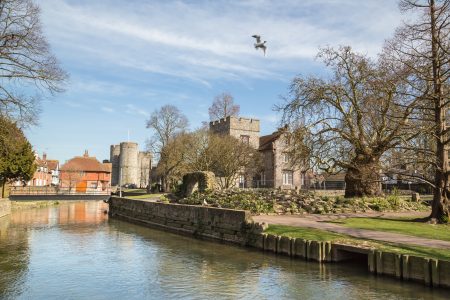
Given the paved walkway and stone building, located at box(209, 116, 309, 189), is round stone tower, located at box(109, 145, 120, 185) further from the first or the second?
the paved walkway

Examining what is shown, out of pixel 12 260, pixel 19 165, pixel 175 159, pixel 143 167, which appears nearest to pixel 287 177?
pixel 175 159

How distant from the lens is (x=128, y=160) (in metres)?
89.4

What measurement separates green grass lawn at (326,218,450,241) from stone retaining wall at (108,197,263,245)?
16.4 feet

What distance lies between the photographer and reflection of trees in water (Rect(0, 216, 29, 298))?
13.0 m

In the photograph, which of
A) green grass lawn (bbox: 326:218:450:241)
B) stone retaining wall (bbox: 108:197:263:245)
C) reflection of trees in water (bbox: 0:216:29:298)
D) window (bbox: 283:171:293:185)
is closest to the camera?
reflection of trees in water (bbox: 0:216:29:298)

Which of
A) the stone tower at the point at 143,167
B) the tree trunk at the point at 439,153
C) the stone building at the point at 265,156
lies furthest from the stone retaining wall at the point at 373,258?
the stone tower at the point at 143,167

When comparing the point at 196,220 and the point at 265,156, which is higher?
the point at 265,156

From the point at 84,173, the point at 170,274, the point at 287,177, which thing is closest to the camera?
the point at 170,274

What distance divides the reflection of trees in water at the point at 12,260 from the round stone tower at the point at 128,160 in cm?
6247

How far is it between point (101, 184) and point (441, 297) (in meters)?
83.1

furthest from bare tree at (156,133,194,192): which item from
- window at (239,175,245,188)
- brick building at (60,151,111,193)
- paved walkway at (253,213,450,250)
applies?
paved walkway at (253,213,450,250)

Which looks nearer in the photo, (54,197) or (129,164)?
(54,197)

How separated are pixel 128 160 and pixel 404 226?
246 ft

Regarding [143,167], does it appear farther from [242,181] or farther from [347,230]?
[347,230]
